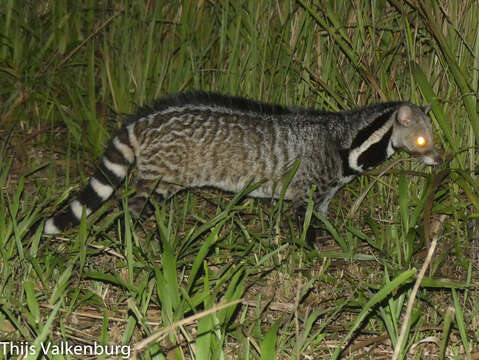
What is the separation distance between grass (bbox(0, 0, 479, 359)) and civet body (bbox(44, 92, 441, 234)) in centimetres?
17

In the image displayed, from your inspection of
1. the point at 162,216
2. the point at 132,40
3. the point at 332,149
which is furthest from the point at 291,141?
the point at 132,40

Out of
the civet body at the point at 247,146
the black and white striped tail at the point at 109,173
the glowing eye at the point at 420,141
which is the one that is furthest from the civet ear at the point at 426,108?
the black and white striped tail at the point at 109,173

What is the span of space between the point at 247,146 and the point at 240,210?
19.6 inches

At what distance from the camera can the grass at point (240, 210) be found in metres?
3.75

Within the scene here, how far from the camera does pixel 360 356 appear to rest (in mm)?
3768

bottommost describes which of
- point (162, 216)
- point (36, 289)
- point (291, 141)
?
point (36, 289)

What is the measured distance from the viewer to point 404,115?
512cm

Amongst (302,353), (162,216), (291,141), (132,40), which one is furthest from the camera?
(132,40)

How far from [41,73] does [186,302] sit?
353cm

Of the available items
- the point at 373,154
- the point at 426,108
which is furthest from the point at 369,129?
the point at 426,108

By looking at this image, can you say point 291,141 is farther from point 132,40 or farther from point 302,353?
point 302,353

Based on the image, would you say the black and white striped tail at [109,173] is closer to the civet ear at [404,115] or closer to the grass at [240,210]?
the grass at [240,210]

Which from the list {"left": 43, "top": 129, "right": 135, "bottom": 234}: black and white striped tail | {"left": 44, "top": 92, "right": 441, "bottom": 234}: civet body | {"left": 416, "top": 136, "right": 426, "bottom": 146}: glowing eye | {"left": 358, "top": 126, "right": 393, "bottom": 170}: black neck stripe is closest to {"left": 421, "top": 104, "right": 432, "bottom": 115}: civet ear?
{"left": 44, "top": 92, "right": 441, "bottom": 234}: civet body

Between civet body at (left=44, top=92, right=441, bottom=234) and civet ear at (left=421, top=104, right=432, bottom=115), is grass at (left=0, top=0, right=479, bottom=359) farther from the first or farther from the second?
civet body at (left=44, top=92, right=441, bottom=234)
